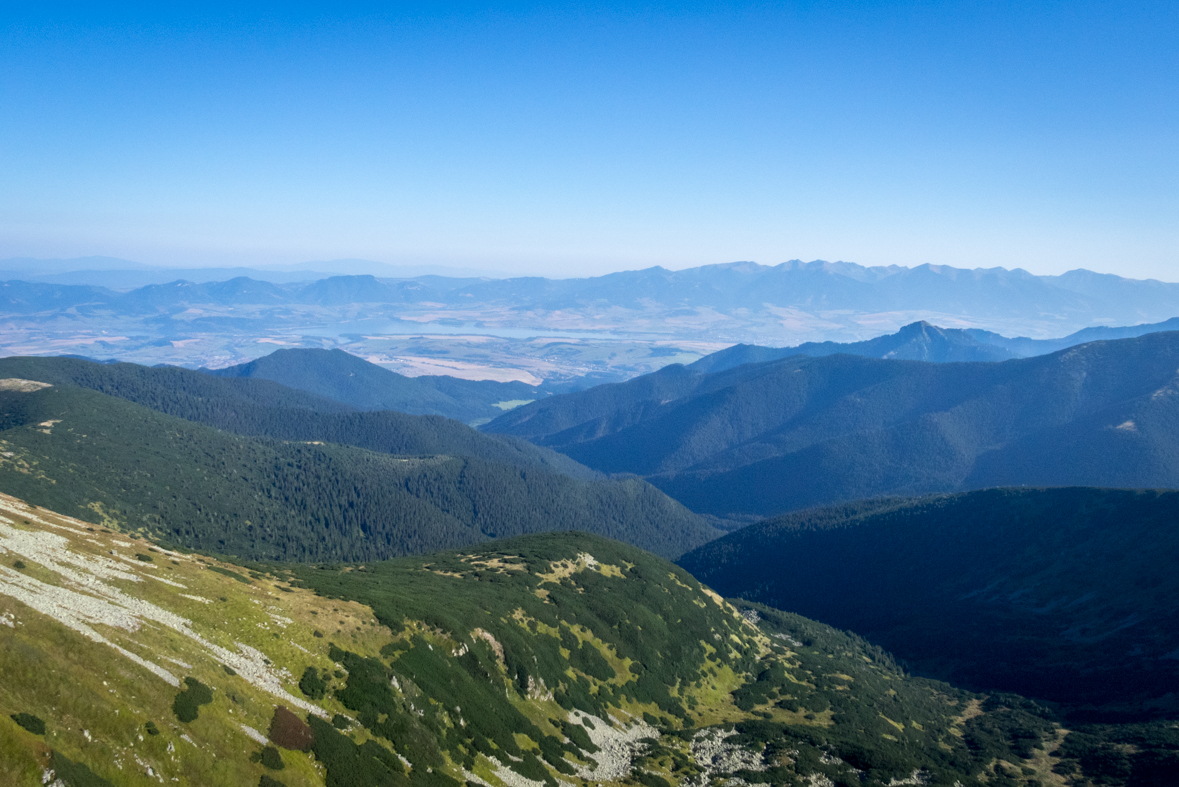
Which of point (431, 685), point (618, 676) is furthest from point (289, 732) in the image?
point (618, 676)

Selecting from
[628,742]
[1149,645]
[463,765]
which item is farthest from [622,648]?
[1149,645]

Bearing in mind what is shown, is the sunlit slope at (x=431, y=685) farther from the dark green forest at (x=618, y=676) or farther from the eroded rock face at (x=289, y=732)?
the dark green forest at (x=618, y=676)

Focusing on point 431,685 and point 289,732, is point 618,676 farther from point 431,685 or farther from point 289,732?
point 289,732

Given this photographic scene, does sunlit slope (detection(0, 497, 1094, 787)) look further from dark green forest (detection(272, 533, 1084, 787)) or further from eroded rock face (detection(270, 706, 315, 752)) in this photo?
dark green forest (detection(272, 533, 1084, 787))

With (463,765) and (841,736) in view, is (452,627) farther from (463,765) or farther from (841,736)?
(841,736)

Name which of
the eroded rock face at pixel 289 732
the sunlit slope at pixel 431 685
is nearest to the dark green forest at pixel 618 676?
the sunlit slope at pixel 431 685

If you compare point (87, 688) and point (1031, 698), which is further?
point (1031, 698)

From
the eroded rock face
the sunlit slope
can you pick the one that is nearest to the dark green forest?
the sunlit slope
